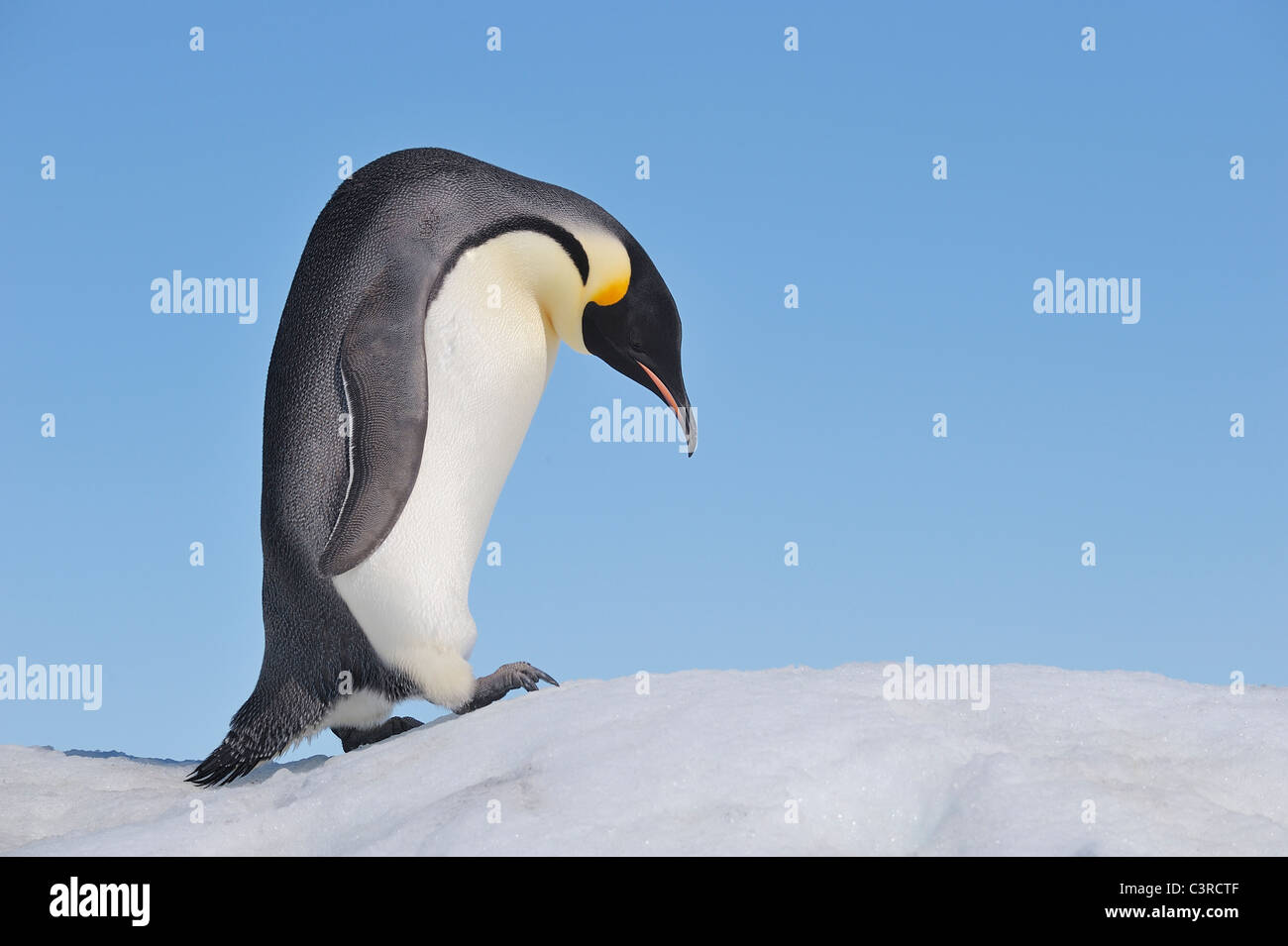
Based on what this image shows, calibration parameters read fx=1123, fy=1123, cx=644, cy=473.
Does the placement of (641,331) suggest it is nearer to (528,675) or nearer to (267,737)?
(528,675)

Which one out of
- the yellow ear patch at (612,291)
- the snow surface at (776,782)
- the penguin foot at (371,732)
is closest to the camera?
the snow surface at (776,782)

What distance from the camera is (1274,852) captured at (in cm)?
205

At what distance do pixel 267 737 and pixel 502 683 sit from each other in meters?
0.76

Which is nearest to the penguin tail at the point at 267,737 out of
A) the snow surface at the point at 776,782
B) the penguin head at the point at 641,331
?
the snow surface at the point at 776,782

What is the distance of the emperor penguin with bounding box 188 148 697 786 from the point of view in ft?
11.1

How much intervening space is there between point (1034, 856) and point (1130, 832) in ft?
0.69

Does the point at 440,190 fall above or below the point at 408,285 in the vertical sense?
above

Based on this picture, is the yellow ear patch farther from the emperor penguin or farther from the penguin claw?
the penguin claw

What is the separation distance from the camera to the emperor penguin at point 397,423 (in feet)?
11.1

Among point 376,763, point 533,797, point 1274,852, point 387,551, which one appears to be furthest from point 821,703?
point 387,551

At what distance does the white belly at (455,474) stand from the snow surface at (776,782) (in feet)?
0.93

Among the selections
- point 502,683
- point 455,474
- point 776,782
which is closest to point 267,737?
point 502,683

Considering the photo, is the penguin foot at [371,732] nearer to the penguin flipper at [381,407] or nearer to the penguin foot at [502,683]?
the penguin foot at [502,683]
